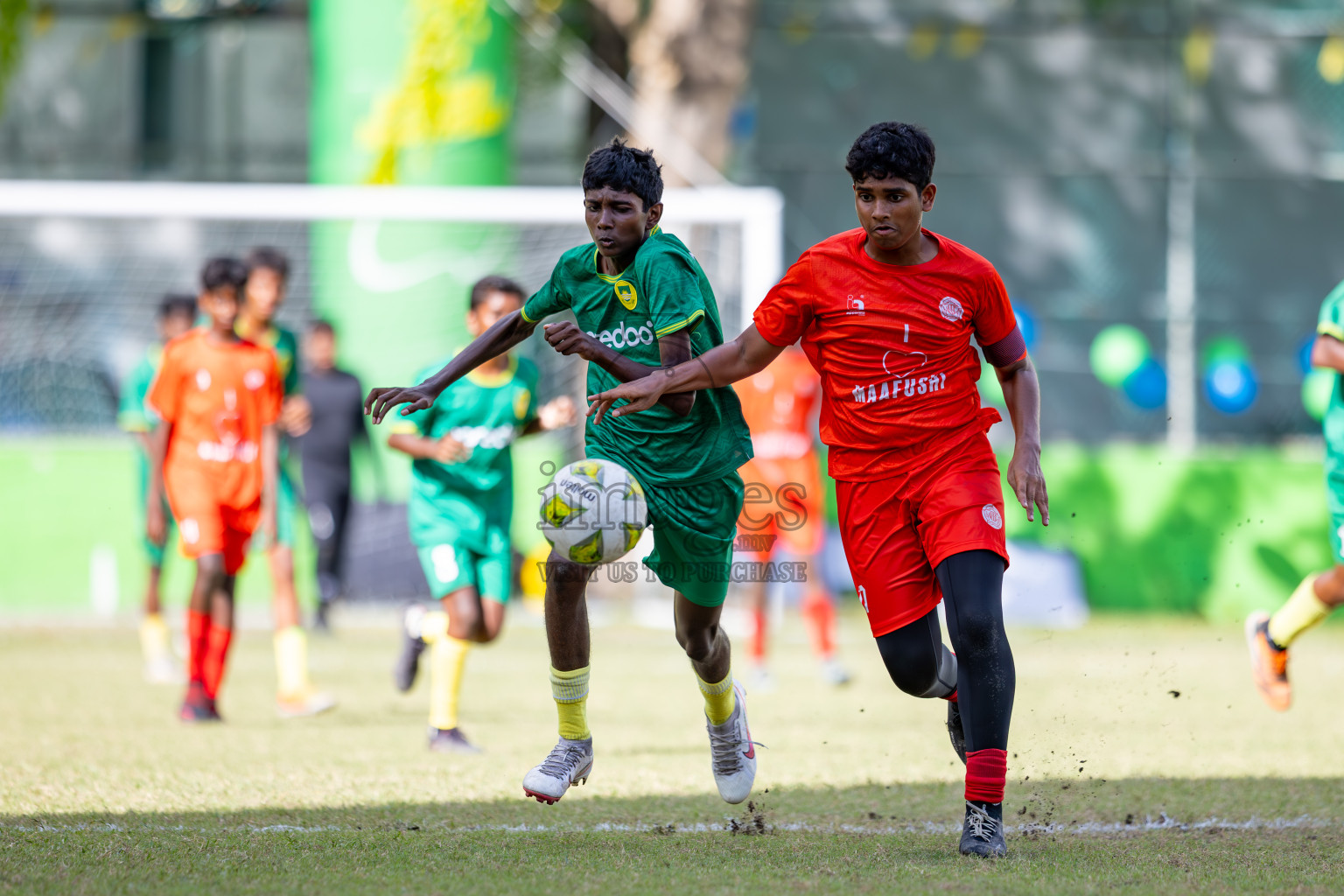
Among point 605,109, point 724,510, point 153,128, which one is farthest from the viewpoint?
point 153,128

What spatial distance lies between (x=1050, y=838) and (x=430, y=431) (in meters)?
3.43

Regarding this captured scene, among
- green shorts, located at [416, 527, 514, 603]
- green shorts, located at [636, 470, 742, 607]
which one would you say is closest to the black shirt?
green shorts, located at [416, 527, 514, 603]

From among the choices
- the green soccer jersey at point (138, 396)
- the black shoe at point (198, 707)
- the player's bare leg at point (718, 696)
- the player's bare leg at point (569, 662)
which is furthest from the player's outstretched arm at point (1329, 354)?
the green soccer jersey at point (138, 396)

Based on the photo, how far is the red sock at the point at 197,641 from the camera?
731 cm

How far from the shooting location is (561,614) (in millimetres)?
4852

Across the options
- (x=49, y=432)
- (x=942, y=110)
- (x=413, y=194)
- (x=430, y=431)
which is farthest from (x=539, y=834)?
(x=942, y=110)

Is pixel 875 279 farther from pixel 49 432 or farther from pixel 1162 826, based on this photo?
pixel 49 432

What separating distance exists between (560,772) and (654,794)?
96 cm

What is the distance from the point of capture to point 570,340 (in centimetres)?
437

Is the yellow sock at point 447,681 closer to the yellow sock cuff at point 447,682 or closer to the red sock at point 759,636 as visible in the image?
the yellow sock cuff at point 447,682

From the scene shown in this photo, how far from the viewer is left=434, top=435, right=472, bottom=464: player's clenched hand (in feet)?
22.0

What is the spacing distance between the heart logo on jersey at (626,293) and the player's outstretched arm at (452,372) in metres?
0.32

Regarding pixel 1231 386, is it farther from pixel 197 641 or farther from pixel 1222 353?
pixel 197 641

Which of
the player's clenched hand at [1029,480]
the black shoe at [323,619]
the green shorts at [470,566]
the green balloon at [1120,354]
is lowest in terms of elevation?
the black shoe at [323,619]
